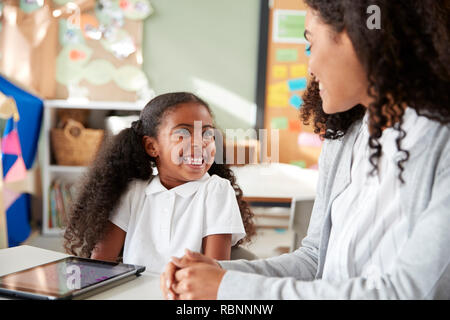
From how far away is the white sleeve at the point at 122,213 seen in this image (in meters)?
1.34

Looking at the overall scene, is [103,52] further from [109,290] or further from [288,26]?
[109,290]

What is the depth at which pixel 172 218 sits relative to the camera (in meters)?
1.33

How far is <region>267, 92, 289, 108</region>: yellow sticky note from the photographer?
3699 millimetres

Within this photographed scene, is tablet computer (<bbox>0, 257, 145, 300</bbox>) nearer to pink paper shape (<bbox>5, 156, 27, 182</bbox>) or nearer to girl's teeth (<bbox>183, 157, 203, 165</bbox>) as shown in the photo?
girl's teeth (<bbox>183, 157, 203, 165</bbox>)

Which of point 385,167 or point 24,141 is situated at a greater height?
point 385,167

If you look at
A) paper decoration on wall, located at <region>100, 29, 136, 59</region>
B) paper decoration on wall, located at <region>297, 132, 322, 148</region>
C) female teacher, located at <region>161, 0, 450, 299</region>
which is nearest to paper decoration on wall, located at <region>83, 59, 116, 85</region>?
paper decoration on wall, located at <region>100, 29, 136, 59</region>

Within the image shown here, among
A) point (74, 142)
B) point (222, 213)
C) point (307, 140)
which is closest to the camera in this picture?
point (222, 213)

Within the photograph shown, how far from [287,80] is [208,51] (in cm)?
63

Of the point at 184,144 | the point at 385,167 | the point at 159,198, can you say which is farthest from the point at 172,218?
the point at 385,167

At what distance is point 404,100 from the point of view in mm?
784

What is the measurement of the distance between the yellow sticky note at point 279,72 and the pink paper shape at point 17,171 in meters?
1.86

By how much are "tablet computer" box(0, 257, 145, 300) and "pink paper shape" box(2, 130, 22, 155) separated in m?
2.07

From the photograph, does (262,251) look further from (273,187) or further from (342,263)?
(342,263)
